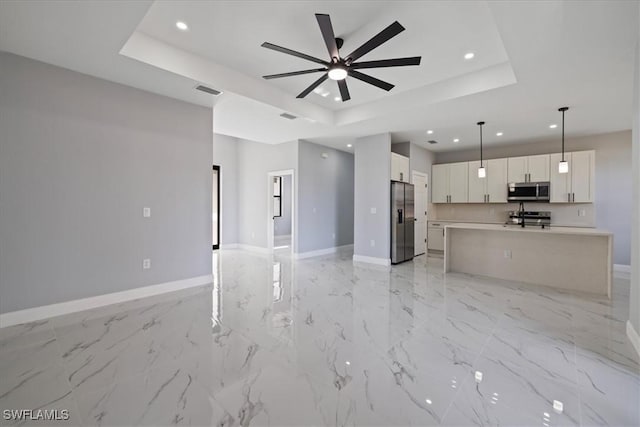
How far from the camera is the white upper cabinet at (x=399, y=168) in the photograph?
5982 millimetres

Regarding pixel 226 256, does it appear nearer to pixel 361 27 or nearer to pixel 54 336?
pixel 54 336

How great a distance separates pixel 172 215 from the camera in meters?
4.07

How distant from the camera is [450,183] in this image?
7254 millimetres

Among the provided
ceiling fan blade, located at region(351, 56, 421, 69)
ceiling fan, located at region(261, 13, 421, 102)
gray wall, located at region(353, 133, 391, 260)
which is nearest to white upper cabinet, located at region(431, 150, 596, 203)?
gray wall, located at region(353, 133, 391, 260)

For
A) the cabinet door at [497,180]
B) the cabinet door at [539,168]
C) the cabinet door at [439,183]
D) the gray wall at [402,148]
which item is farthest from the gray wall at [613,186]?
the gray wall at [402,148]

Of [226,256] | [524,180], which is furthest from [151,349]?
[524,180]

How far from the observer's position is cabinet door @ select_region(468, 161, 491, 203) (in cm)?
677

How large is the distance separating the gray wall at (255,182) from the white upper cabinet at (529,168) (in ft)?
16.7

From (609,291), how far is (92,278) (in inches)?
263

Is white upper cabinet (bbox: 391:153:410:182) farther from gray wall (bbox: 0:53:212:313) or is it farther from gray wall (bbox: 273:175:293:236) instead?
gray wall (bbox: 273:175:293:236)

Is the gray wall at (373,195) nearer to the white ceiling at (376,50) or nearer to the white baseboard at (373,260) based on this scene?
the white baseboard at (373,260)

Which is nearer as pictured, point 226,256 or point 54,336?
point 54,336

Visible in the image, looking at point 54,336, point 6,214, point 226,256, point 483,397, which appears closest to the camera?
point 483,397

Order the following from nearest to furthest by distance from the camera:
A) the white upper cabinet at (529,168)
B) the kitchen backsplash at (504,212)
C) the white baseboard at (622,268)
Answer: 1. the white baseboard at (622,268)
2. the kitchen backsplash at (504,212)
3. the white upper cabinet at (529,168)
